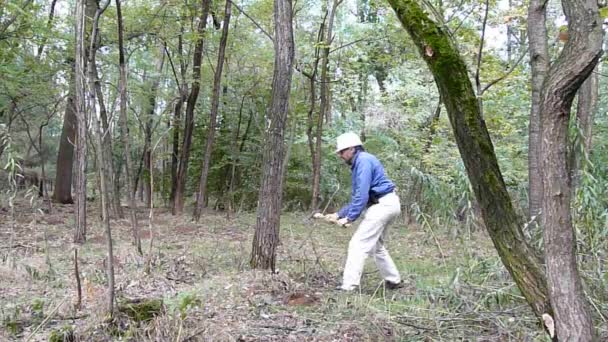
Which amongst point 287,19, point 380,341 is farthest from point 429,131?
point 380,341

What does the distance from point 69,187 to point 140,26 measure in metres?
6.13

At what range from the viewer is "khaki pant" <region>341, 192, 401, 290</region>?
4898 millimetres

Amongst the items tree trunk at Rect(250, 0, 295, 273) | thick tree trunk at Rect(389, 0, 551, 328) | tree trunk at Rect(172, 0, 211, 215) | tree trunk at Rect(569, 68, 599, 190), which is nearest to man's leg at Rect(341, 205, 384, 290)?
tree trunk at Rect(250, 0, 295, 273)

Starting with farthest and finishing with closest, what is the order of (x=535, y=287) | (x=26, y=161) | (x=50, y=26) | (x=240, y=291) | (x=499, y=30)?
1. (x=26, y=161)
2. (x=499, y=30)
3. (x=50, y=26)
4. (x=240, y=291)
5. (x=535, y=287)

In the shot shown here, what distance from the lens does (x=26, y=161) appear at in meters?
19.8

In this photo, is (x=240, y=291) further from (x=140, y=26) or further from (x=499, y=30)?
(x=499, y=30)

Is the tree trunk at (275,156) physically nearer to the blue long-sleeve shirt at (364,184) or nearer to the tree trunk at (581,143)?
the blue long-sleeve shirt at (364,184)

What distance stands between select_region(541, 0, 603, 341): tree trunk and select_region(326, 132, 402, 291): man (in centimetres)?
247

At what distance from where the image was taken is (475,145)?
9.45 ft

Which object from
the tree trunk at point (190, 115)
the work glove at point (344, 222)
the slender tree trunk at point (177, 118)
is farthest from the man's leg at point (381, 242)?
the slender tree trunk at point (177, 118)

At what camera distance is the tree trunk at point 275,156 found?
5.56 metres

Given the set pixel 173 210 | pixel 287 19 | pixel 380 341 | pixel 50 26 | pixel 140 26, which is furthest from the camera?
pixel 173 210

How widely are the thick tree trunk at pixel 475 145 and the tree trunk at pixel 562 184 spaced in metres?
0.32

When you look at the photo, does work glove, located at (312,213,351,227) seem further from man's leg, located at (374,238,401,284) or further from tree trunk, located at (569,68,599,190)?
tree trunk, located at (569,68,599,190)
